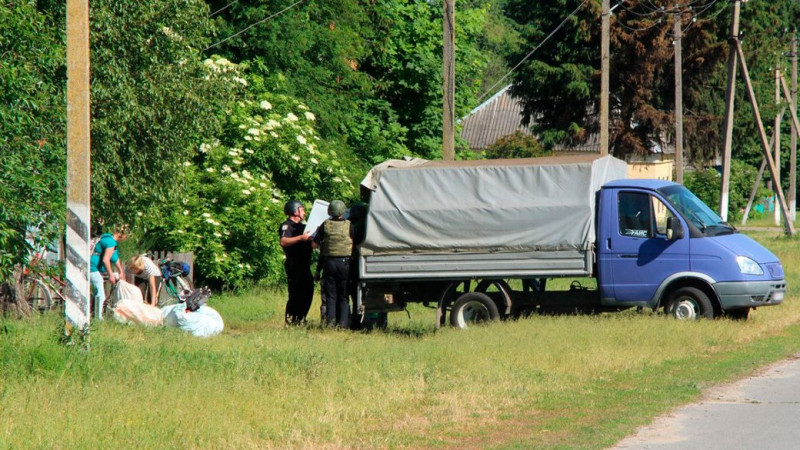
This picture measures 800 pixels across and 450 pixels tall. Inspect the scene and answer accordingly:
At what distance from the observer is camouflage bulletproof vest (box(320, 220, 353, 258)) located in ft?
53.0

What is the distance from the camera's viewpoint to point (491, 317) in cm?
1645

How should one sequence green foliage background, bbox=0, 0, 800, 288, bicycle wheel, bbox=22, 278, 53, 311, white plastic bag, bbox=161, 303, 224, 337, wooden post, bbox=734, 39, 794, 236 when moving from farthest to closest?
wooden post, bbox=734, 39, 794, 236 → bicycle wheel, bbox=22, 278, 53, 311 → white plastic bag, bbox=161, 303, 224, 337 → green foliage background, bbox=0, 0, 800, 288

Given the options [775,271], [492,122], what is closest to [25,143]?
[775,271]

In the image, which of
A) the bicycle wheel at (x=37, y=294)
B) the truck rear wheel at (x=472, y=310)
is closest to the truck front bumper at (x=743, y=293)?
the truck rear wheel at (x=472, y=310)

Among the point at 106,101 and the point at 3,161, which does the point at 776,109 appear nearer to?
the point at 106,101

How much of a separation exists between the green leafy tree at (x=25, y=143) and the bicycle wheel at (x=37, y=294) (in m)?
6.16

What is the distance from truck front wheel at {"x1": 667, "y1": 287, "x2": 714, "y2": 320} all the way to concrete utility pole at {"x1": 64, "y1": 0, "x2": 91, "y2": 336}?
8426 mm

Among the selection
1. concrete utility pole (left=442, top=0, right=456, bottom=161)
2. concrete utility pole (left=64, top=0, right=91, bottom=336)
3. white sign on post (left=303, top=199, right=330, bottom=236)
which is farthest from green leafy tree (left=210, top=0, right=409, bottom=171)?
concrete utility pole (left=64, top=0, right=91, bottom=336)

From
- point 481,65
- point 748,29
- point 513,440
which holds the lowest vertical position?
point 513,440

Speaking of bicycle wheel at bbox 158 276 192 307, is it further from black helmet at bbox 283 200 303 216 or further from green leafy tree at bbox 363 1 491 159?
green leafy tree at bbox 363 1 491 159

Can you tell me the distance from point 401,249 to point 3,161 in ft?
21.4

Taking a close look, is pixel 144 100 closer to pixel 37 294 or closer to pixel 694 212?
pixel 37 294

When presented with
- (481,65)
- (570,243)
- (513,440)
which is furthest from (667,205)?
(481,65)

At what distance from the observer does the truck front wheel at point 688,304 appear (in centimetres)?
1606
